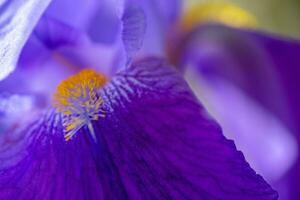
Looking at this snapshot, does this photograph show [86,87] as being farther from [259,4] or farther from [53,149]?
[259,4]

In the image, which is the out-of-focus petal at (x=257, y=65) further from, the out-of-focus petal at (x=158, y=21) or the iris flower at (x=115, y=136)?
the iris flower at (x=115, y=136)

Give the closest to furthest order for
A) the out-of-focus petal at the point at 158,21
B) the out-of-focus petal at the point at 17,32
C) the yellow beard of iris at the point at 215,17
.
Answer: the out-of-focus petal at the point at 17,32 < the out-of-focus petal at the point at 158,21 < the yellow beard of iris at the point at 215,17

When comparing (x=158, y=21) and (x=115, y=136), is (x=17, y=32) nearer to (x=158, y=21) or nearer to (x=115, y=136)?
(x=115, y=136)

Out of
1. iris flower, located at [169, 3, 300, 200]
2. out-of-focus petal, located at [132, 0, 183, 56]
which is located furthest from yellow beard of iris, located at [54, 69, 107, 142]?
iris flower, located at [169, 3, 300, 200]

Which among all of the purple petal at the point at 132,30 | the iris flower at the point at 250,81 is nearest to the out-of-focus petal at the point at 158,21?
the iris flower at the point at 250,81

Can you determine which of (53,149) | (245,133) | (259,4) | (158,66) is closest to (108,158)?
(53,149)

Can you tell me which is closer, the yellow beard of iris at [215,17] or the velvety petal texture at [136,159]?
the velvety petal texture at [136,159]
